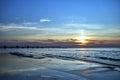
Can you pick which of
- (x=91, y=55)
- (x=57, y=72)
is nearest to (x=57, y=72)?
(x=57, y=72)

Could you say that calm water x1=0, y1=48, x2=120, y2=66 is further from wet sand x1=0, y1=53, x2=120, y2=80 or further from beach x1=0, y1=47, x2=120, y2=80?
wet sand x1=0, y1=53, x2=120, y2=80

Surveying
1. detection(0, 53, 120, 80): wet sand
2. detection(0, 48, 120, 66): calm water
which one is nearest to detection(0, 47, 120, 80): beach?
detection(0, 53, 120, 80): wet sand

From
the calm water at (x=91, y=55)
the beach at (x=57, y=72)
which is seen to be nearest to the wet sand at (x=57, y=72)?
the beach at (x=57, y=72)

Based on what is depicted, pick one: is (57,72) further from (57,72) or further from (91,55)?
(91,55)

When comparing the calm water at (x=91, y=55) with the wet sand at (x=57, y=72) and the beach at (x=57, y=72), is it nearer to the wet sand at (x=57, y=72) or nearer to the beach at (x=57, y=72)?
the beach at (x=57, y=72)

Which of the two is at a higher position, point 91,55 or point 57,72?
point 57,72

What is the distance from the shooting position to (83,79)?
46.7 ft

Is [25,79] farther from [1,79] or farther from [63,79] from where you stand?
[63,79]

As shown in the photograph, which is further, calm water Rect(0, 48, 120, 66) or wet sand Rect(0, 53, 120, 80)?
calm water Rect(0, 48, 120, 66)

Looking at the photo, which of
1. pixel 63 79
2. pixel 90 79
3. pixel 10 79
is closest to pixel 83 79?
A: pixel 90 79

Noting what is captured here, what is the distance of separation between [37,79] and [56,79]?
1.32 m

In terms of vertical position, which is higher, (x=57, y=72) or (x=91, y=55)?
(x=57, y=72)

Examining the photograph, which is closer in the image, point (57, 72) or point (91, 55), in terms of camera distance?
point (57, 72)

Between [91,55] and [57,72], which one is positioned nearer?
[57,72]
